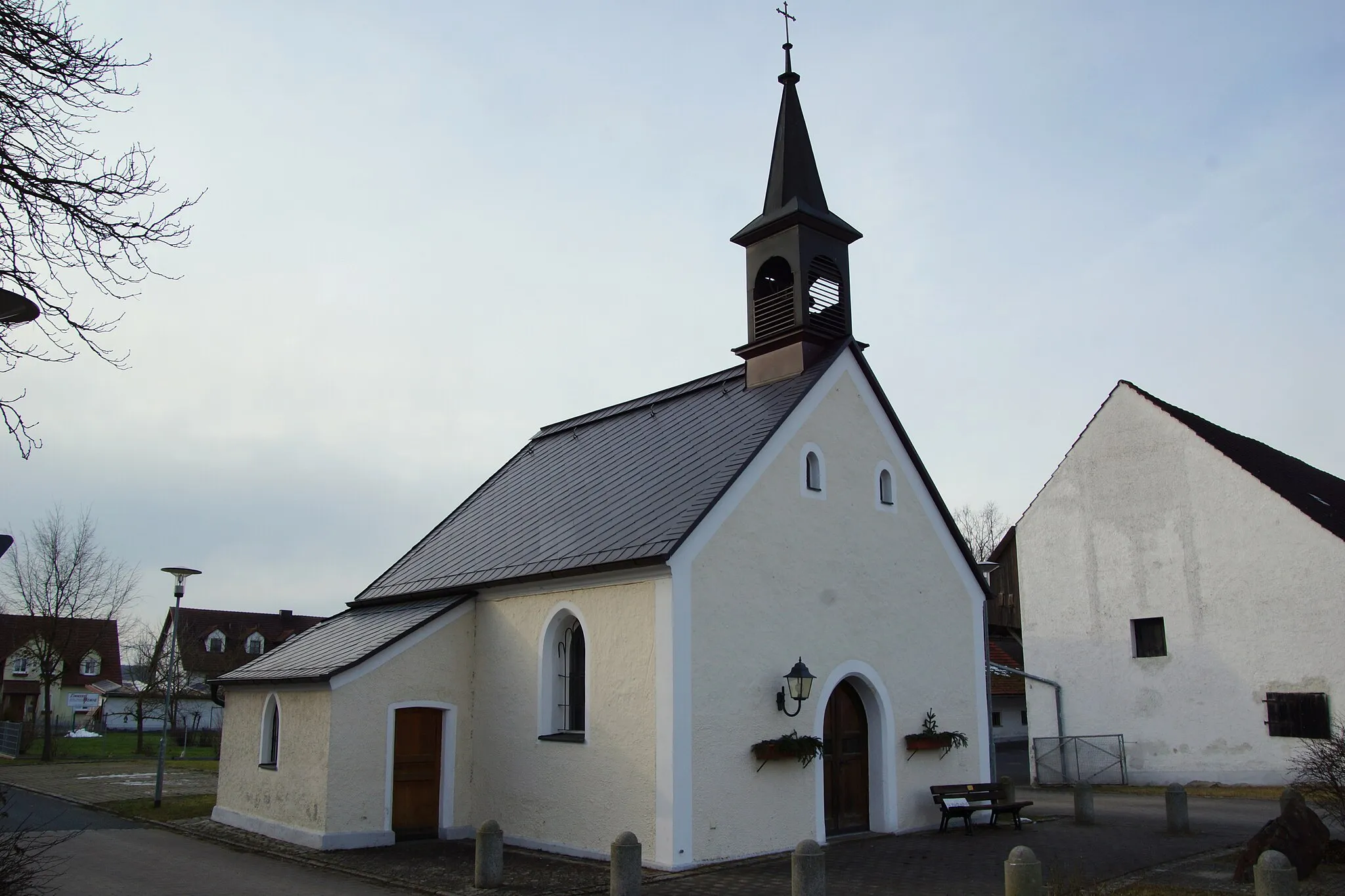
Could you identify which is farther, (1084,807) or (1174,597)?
(1174,597)

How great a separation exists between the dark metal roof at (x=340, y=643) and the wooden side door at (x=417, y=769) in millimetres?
1233

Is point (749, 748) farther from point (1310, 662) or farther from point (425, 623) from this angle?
point (1310, 662)

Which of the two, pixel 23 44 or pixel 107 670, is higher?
pixel 23 44

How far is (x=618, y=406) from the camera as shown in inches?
848

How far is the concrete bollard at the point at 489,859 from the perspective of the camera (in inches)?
476

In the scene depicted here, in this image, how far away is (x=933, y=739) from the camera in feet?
54.0

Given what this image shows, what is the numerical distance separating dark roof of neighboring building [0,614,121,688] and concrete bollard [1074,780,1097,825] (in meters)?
39.7

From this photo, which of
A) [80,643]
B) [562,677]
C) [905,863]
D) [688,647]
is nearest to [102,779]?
[562,677]

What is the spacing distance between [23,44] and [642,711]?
32.5ft

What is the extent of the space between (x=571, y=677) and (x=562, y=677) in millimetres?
133

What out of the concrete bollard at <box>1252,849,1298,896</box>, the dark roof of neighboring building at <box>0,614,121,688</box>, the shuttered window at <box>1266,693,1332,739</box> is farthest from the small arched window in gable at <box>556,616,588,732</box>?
the dark roof of neighboring building at <box>0,614,121,688</box>

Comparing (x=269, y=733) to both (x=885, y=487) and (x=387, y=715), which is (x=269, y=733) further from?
(x=885, y=487)

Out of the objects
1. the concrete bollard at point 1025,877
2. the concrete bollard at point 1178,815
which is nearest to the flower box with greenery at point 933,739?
the concrete bollard at point 1178,815

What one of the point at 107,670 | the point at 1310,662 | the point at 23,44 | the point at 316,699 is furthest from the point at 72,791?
the point at 107,670
